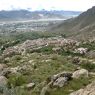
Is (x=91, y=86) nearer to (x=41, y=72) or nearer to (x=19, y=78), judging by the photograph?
(x=19, y=78)

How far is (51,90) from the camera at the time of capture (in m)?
70.4

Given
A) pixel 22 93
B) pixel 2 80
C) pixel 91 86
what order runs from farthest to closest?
pixel 2 80
pixel 22 93
pixel 91 86

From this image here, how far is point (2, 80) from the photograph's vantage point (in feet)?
285

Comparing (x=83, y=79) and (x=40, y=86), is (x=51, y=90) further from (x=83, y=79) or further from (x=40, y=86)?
(x=83, y=79)

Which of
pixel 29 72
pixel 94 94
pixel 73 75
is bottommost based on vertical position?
pixel 29 72

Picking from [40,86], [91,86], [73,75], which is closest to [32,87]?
[40,86]

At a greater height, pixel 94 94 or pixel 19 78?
pixel 94 94

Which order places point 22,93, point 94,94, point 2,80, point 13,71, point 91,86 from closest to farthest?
→ 1. point 94,94
2. point 91,86
3. point 22,93
4. point 2,80
5. point 13,71

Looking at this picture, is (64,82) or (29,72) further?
(29,72)

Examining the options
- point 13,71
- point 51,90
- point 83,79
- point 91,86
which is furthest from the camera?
point 13,71

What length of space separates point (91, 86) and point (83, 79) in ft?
72.1

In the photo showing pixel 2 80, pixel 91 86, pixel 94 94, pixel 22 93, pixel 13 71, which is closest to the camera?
pixel 94 94

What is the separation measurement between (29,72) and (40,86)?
33272mm

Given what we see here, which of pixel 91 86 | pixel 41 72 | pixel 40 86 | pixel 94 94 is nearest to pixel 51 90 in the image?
pixel 40 86
